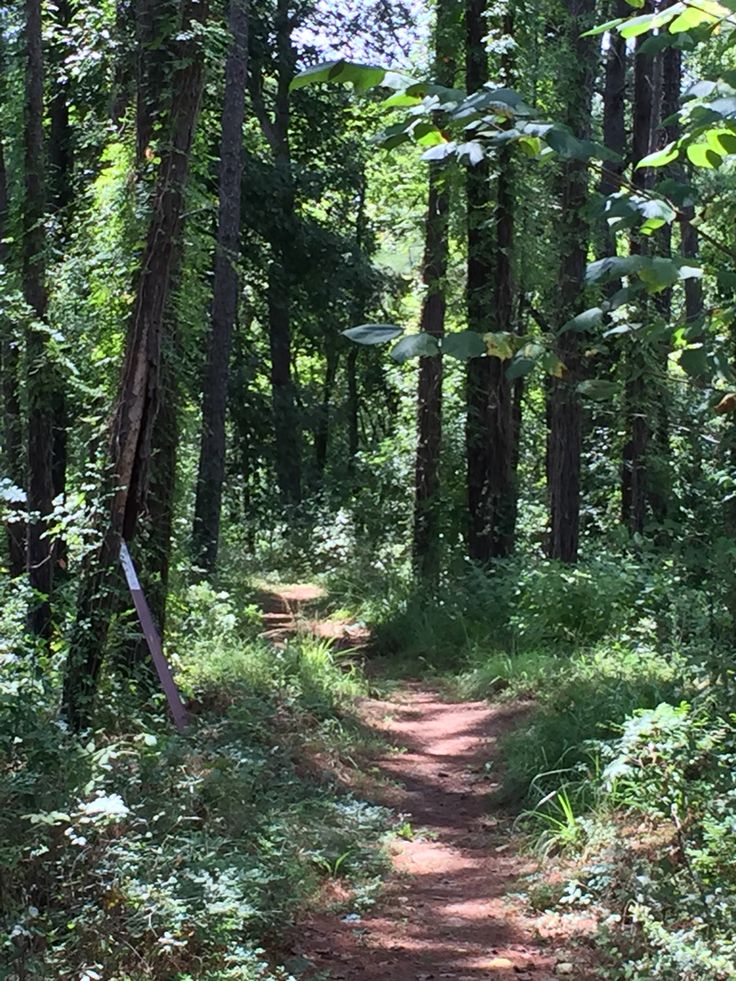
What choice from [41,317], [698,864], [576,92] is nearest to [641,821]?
[698,864]

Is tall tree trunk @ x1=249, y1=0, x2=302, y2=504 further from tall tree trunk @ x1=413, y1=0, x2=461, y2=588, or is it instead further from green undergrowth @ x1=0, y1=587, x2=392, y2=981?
green undergrowth @ x1=0, y1=587, x2=392, y2=981

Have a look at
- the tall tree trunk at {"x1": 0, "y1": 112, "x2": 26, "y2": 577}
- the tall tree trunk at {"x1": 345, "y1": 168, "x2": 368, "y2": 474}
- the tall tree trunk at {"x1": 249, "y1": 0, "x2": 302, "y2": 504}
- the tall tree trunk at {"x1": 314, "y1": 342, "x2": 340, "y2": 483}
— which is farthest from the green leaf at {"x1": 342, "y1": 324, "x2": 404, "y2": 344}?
the tall tree trunk at {"x1": 314, "y1": 342, "x2": 340, "y2": 483}

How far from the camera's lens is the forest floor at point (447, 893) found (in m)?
4.30

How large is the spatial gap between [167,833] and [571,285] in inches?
350

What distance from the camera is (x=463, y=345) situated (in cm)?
229

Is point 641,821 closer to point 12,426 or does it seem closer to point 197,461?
point 12,426

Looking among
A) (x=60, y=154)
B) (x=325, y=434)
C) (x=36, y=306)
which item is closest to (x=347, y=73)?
(x=36, y=306)

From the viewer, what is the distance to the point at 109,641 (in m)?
6.12

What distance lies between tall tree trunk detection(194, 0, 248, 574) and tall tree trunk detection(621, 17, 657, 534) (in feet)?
17.7

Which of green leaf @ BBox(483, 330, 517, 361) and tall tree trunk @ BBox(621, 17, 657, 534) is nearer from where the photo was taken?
green leaf @ BBox(483, 330, 517, 361)

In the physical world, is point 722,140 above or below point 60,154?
below

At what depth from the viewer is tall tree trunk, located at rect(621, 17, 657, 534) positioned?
42.2 feet

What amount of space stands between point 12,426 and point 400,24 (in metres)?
10.9

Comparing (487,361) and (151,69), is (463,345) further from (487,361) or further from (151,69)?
(487,361)
